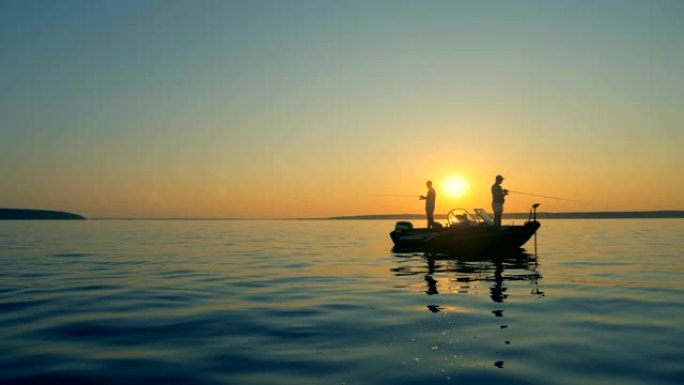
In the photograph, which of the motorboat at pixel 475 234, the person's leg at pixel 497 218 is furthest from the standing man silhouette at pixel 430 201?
the person's leg at pixel 497 218

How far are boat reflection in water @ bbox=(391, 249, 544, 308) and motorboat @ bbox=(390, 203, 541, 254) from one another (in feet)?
1.69

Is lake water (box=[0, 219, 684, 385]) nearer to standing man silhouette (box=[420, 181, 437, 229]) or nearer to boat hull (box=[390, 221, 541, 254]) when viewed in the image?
boat hull (box=[390, 221, 541, 254])

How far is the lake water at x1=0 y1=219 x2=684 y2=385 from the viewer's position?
6.83m

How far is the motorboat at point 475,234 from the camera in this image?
2661 cm

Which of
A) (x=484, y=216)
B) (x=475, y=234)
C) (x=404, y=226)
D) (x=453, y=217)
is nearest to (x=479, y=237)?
(x=475, y=234)

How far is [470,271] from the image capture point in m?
19.5

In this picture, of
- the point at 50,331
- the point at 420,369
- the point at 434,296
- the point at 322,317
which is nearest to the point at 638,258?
the point at 434,296

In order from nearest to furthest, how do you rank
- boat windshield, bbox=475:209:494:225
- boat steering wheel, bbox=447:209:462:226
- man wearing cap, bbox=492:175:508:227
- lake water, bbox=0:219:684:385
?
lake water, bbox=0:219:684:385
man wearing cap, bbox=492:175:508:227
boat windshield, bbox=475:209:494:225
boat steering wheel, bbox=447:209:462:226

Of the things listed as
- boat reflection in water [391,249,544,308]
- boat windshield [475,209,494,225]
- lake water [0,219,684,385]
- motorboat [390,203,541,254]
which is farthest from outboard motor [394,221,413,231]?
lake water [0,219,684,385]

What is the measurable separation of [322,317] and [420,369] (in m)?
4.19

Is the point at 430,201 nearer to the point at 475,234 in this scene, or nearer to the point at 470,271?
the point at 475,234

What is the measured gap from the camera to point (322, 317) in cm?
1077

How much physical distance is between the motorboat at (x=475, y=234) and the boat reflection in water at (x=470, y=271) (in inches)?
20.3

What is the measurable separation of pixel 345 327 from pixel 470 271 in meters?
10.8
